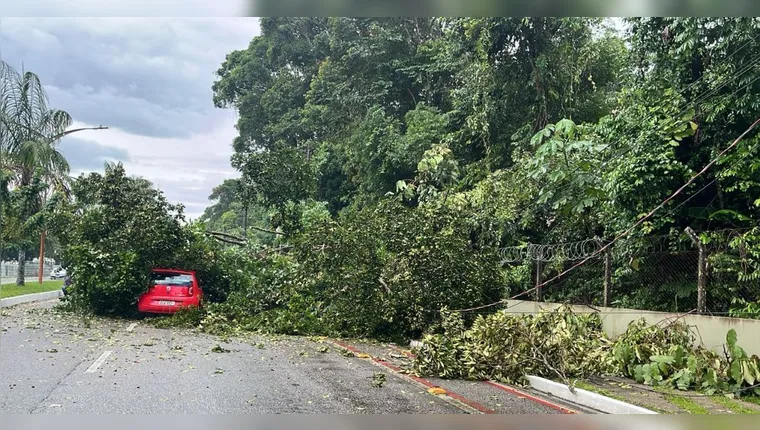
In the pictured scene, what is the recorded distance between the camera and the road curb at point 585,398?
221 inches

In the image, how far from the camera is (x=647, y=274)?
8.62m

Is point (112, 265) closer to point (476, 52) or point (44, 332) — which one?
point (44, 332)

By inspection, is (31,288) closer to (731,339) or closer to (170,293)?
(170,293)

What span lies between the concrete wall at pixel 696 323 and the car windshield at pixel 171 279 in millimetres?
4518

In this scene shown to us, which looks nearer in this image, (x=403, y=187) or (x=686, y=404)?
(x=686, y=404)

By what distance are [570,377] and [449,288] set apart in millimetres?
2161

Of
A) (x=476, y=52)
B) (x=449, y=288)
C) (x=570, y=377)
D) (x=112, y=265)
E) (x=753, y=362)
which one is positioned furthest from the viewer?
(x=476, y=52)

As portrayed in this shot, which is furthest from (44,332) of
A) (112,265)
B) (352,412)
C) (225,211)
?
(352,412)

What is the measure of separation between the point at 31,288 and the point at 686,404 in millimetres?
10780

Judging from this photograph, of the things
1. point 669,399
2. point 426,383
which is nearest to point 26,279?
point 426,383

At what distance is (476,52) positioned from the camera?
9969 millimetres

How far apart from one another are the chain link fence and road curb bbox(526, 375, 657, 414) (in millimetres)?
2343

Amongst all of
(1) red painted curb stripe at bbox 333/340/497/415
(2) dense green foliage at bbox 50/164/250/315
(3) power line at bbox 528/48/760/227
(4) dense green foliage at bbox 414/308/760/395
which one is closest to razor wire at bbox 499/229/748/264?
(3) power line at bbox 528/48/760/227

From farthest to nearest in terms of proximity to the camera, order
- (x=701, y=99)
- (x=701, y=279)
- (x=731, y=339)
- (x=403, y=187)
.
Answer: (x=403, y=187), (x=701, y=99), (x=701, y=279), (x=731, y=339)
